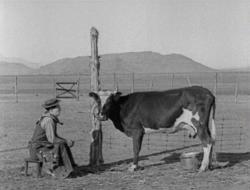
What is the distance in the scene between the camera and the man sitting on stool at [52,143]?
30.1 ft

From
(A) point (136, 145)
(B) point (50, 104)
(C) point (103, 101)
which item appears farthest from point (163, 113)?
(B) point (50, 104)

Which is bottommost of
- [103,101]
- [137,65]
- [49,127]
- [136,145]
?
[136,145]

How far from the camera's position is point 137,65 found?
12200 centimetres

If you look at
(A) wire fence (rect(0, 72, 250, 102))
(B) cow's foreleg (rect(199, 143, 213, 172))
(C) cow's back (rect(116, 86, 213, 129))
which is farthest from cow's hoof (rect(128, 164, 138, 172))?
(A) wire fence (rect(0, 72, 250, 102))

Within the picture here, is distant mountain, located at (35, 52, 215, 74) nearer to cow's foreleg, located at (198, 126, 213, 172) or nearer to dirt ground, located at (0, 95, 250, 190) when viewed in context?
dirt ground, located at (0, 95, 250, 190)

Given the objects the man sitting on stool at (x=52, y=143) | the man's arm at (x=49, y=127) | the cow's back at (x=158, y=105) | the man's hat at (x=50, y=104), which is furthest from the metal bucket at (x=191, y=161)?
the man's hat at (x=50, y=104)

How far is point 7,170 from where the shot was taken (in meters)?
10.0

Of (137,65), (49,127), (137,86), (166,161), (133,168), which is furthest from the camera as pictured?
(137,65)

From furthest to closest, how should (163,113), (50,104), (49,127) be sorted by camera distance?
(163,113) → (50,104) → (49,127)

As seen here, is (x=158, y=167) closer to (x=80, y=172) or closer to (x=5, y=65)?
(x=80, y=172)

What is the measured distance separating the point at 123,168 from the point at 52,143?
6.13 ft

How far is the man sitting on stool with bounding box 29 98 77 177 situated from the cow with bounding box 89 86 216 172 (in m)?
1.18

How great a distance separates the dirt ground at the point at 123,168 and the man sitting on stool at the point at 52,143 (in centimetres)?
30

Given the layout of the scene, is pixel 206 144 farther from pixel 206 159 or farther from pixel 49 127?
pixel 49 127
